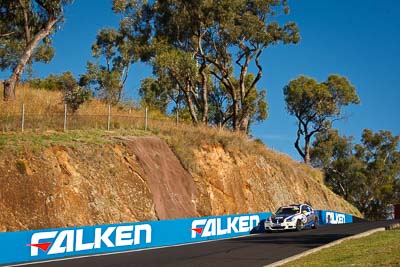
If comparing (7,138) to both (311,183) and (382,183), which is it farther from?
(382,183)

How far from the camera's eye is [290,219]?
30438 millimetres

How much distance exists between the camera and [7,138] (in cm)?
2616

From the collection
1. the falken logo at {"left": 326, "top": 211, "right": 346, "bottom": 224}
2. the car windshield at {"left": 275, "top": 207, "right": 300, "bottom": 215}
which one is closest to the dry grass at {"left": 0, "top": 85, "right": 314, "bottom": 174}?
the car windshield at {"left": 275, "top": 207, "right": 300, "bottom": 215}

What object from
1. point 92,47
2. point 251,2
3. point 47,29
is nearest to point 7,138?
point 47,29

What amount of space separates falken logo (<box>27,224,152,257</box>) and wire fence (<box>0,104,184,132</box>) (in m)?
9.69

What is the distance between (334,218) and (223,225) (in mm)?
19554

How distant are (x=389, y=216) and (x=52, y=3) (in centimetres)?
6606

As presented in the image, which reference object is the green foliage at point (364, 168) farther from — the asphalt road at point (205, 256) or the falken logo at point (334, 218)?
the asphalt road at point (205, 256)

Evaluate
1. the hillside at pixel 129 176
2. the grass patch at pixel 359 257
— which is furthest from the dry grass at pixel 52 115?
the grass patch at pixel 359 257

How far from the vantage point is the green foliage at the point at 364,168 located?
80562mm

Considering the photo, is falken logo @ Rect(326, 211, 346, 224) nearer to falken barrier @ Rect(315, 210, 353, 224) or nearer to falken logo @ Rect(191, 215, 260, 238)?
A: falken barrier @ Rect(315, 210, 353, 224)

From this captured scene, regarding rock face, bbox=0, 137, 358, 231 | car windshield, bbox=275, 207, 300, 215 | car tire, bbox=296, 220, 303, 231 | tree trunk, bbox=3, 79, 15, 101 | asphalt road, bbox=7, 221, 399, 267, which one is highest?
tree trunk, bbox=3, 79, 15, 101

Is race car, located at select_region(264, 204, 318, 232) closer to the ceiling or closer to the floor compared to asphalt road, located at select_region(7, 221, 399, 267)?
closer to the ceiling

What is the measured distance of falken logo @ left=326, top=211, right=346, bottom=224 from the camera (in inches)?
1714
